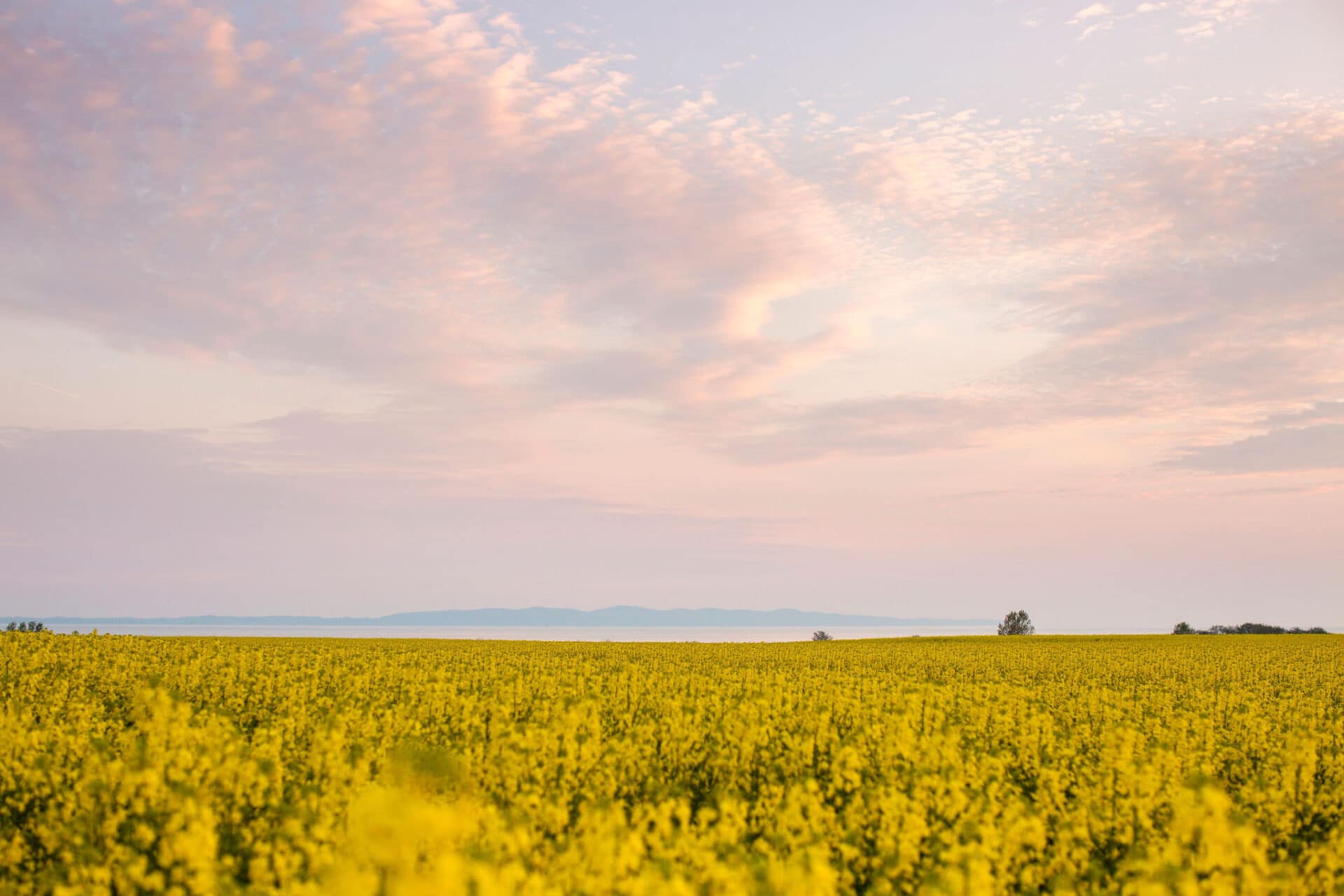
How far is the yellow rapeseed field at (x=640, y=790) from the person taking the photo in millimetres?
8039

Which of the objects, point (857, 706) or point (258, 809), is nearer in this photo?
point (258, 809)

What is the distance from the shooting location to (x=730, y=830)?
919 centimetres

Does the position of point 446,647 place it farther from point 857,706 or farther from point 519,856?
point 519,856

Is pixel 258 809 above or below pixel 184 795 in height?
below

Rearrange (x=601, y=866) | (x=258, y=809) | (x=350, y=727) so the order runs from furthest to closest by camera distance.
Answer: (x=350, y=727) < (x=258, y=809) < (x=601, y=866)

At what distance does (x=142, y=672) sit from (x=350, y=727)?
17.1m

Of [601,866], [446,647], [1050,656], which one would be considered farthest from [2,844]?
[1050,656]

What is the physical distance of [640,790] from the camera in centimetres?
1577

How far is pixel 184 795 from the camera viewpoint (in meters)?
A: 9.91

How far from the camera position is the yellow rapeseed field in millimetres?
8039

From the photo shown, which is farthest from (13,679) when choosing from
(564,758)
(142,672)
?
(564,758)

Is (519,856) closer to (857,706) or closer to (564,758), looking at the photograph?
(564,758)

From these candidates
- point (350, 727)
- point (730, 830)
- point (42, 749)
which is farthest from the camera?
point (350, 727)

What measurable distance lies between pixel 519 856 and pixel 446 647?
4911 centimetres
